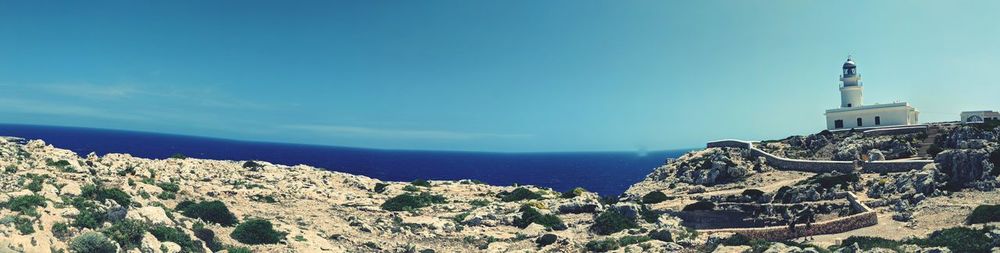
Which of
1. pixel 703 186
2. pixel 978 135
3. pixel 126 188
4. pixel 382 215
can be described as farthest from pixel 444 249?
pixel 978 135

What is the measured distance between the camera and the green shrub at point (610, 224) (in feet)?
129

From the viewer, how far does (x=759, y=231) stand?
36562mm

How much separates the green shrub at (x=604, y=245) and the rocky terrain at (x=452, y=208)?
0.09 m

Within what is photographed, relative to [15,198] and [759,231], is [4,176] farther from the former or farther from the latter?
[759,231]

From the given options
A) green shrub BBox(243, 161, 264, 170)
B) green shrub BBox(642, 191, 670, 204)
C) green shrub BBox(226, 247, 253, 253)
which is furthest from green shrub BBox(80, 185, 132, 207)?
green shrub BBox(642, 191, 670, 204)

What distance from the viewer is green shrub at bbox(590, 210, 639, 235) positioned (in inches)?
1547

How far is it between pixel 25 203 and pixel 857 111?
3440 inches

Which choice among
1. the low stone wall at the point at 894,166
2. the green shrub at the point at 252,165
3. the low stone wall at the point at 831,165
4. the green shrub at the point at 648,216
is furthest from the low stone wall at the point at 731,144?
the green shrub at the point at 252,165

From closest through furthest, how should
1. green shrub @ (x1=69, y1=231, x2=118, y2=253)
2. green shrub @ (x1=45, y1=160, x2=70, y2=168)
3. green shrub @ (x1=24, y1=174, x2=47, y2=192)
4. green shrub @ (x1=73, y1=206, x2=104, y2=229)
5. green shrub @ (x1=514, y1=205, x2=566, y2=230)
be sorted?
green shrub @ (x1=69, y1=231, x2=118, y2=253)
green shrub @ (x1=73, y1=206, x2=104, y2=229)
green shrub @ (x1=24, y1=174, x2=47, y2=192)
green shrub @ (x1=45, y1=160, x2=70, y2=168)
green shrub @ (x1=514, y1=205, x2=566, y2=230)

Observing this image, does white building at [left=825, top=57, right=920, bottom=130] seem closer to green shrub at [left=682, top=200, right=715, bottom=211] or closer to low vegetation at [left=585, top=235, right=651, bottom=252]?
green shrub at [left=682, top=200, right=715, bottom=211]

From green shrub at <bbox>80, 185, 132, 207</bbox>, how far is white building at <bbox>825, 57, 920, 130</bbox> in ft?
272

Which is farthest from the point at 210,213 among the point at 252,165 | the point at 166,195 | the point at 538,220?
the point at 252,165

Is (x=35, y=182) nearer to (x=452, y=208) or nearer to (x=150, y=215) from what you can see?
(x=150, y=215)

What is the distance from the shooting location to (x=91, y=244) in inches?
875
